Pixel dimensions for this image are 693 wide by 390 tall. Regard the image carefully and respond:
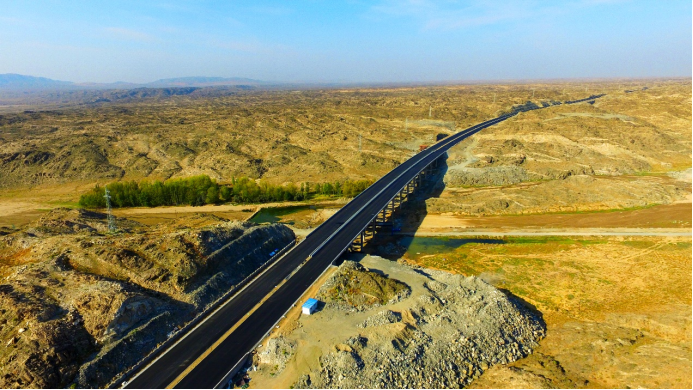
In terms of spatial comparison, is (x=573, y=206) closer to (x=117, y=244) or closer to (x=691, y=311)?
(x=691, y=311)

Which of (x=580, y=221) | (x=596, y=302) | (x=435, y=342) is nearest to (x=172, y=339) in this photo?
(x=435, y=342)

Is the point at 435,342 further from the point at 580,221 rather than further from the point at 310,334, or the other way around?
the point at 580,221

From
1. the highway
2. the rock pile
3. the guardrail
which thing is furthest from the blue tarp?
the guardrail

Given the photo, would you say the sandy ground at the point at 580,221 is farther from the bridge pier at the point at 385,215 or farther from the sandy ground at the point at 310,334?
the sandy ground at the point at 310,334

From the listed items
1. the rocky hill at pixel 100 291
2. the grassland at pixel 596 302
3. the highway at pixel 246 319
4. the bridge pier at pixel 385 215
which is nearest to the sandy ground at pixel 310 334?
the highway at pixel 246 319

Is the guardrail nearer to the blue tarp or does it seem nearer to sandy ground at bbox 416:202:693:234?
the blue tarp

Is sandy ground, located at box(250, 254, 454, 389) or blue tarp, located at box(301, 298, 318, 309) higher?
blue tarp, located at box(301, 298, 318, 309)
